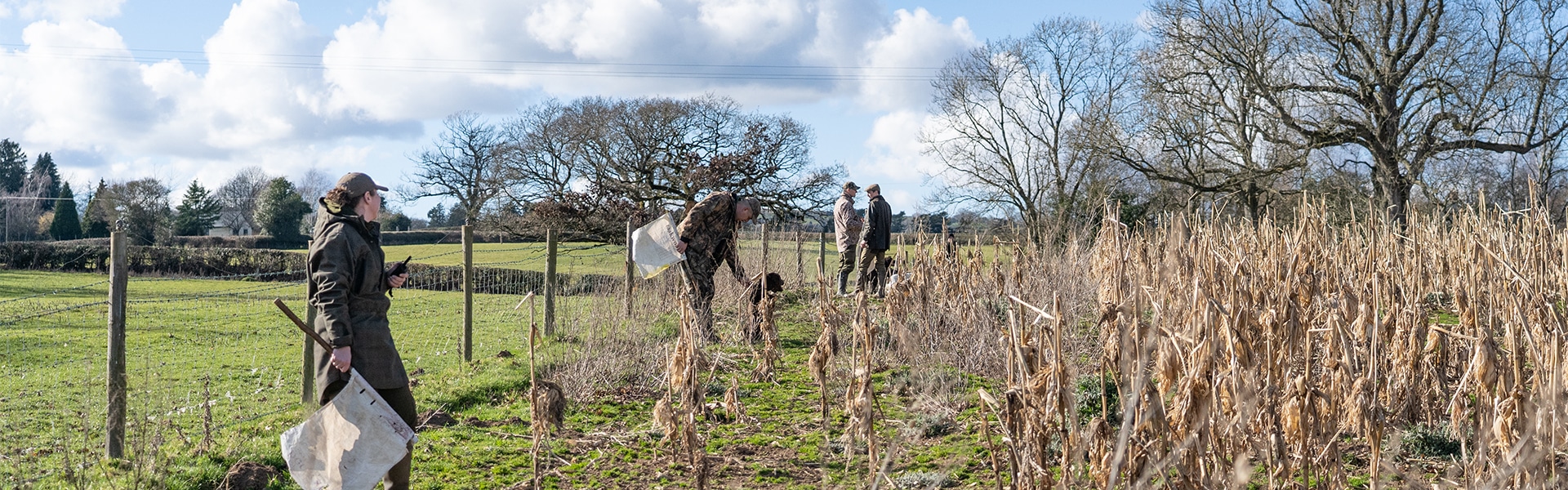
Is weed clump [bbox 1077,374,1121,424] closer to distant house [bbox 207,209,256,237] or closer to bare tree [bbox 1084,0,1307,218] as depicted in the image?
bare tree [bbox 1084,0,1307,218]

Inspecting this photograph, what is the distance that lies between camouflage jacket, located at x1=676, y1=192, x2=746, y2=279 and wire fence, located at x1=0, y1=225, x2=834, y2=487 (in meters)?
0.32

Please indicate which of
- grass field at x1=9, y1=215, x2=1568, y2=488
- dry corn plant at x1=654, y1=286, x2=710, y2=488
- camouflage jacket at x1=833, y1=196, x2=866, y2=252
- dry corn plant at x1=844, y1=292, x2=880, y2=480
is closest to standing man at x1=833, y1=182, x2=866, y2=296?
camouflage jacket at x1=833, y1=196, x2=866, y2=252

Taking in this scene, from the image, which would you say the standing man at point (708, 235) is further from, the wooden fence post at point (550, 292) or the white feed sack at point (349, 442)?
the white feed sack at point (349, 442)

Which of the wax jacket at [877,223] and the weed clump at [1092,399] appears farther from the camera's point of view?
the wax jacket at [877,223]

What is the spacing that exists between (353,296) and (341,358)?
0.23 m

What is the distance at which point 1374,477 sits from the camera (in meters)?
2.71

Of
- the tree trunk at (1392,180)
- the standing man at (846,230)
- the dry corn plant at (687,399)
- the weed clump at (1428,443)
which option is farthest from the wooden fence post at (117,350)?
the tree trunk at (1392,180)

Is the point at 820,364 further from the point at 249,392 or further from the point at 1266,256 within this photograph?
the point at 249,392

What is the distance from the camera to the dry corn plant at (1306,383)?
2658 millimetres

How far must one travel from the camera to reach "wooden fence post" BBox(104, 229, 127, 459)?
459 cm

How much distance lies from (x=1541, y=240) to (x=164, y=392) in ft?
25.8

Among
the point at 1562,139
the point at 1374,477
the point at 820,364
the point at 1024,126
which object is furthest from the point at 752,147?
the point at 1374,477

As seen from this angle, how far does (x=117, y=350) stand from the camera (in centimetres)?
468

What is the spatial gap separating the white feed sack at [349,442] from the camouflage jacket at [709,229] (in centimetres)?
380
